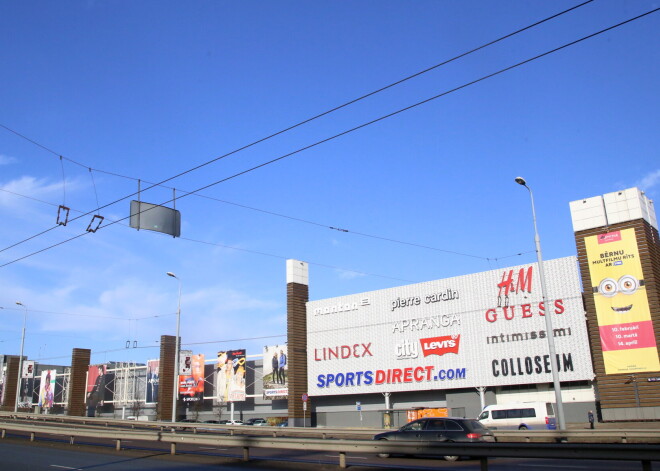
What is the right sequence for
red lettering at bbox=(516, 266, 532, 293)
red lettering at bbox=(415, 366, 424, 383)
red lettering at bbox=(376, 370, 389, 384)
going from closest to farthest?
red lettering at bbox=(516, 266, 532, 293) < red lettering at bbox=(415, 366, 424, 383) < red lettering at bbox=(376, 370, 389, 384)

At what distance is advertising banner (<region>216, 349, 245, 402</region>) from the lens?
60.4m

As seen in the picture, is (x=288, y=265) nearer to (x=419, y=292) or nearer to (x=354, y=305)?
(x=354, y=305)

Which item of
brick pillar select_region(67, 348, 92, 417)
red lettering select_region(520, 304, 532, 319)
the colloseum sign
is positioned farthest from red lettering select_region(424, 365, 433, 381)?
brick pillar select_region(67, 348, 92, 417)

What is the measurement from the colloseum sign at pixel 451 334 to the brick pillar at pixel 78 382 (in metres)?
32.6

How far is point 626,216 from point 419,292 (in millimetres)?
17340

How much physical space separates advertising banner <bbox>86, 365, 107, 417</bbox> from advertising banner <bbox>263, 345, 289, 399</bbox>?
3017cm

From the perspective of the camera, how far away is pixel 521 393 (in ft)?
137

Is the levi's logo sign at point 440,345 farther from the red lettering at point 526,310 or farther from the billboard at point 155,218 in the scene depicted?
the billboard at point 155,218

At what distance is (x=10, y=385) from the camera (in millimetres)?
81625

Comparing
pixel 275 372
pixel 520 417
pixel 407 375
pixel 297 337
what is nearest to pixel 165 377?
pixel 275 372

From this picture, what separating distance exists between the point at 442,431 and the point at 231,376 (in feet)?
145

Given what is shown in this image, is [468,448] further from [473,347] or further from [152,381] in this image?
[152,381]

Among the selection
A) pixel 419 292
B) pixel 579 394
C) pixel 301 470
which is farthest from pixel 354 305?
pixel 301 470

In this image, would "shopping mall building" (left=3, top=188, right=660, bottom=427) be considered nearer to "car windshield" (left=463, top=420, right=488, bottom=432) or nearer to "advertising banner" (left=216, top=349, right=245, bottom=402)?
"advertising banner" (left=216, top=349, right=245, bottom=402)
